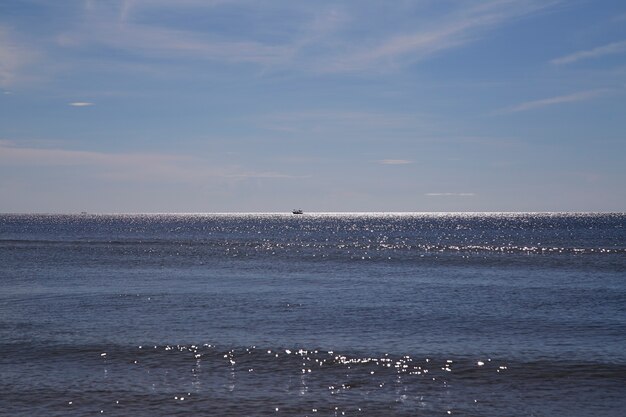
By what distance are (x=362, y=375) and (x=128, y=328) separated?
12383mm

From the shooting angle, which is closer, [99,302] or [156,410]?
[156,410]

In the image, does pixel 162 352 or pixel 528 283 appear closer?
pixel 162 352

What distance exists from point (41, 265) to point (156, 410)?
4884 centimetres

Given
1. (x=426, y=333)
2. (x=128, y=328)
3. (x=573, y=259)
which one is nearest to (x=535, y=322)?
(x=426, y=333)

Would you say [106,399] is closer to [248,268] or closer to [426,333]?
[426,333]

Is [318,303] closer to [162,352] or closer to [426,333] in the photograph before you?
[426,333]

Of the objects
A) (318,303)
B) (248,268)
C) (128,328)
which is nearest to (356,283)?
(318,303)

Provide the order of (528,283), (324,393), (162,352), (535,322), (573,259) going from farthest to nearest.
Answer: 1. (573,259)
2. (528,283)
3. (535,322)
4. (162,352)
5. (324,393)

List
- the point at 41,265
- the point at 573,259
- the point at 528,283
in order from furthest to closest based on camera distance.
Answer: the point at 573,259
the point at 41,265
the point at 528,283

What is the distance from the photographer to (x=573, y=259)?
227ft

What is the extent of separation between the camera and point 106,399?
17938 millimetres

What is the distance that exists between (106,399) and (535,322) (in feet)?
64.4

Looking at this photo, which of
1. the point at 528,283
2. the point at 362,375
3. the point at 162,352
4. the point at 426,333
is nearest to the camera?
the point at 362,375

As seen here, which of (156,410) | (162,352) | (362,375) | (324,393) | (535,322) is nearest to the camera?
(156,410)
